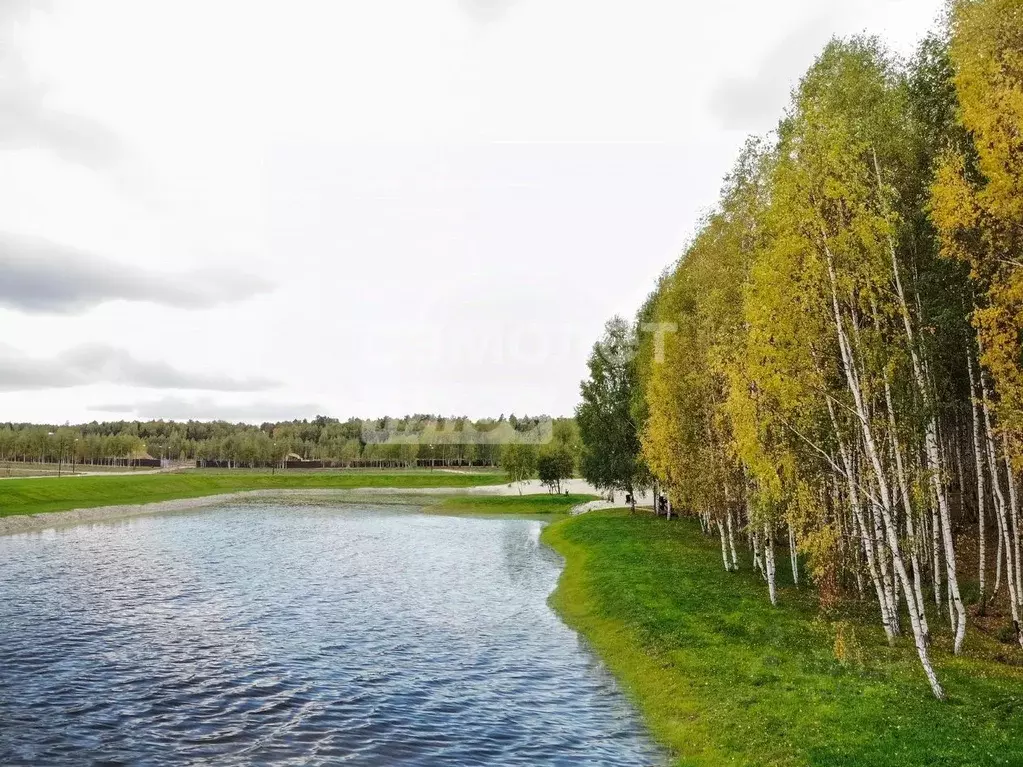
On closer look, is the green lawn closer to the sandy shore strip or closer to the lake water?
the sandy shore strip

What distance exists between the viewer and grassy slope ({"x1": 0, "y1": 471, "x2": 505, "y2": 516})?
9056 cm

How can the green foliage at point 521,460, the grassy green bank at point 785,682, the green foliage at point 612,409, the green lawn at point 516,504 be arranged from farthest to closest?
the green foliage at point 521,460
the green lawn at point 516,504
the green foliage at point 612,409
the grassy green bank at point 785,682

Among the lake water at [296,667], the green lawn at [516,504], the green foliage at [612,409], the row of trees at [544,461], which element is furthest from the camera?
the row of trees at [544,461]

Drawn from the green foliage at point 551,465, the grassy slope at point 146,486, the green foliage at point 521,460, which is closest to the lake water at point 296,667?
the grassy slope at point 146,486

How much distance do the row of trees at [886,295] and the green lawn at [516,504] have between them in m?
79.3

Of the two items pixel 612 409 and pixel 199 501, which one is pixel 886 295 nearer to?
pixel 612 409

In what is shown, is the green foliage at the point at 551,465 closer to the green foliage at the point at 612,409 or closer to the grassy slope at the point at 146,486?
the grassy slope at the point at 146,486

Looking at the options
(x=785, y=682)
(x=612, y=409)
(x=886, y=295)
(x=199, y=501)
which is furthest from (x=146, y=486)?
(x=886, y=295)

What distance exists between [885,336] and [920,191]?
6.55m

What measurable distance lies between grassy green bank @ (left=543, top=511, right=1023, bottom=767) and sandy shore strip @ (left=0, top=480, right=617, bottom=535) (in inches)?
2735

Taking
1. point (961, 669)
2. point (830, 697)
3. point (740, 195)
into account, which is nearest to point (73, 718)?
point (830, 697)

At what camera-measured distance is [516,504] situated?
381 feet

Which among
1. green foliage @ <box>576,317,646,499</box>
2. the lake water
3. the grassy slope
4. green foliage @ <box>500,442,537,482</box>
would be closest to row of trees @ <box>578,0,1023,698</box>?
the lake water

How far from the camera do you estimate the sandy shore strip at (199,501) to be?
7775 cm
